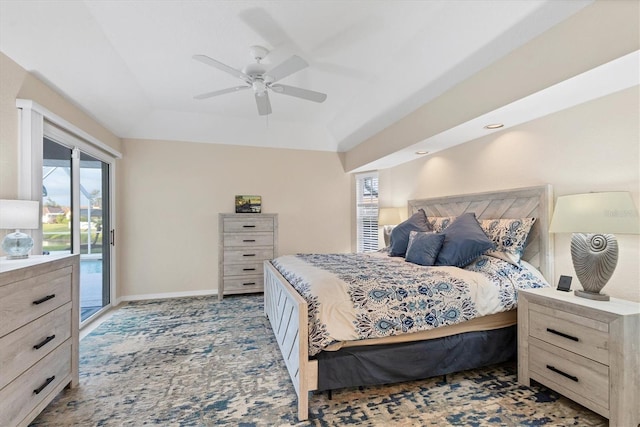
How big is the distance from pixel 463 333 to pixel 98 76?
3985 millimetres

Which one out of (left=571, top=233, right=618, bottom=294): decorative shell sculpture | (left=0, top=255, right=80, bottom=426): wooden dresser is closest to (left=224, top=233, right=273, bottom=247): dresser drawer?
(left=0, top=255, right=80, bottom=426): wooden dresser

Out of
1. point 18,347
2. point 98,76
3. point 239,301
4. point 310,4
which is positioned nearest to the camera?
point 18,347

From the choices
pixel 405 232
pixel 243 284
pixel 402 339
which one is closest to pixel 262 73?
pixel 405 232

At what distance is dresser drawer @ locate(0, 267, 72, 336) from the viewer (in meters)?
1.43

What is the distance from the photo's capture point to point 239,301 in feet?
14.1

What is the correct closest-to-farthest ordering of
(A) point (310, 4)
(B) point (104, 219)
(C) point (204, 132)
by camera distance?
1. (A) point (310, 4)
2. (B) point (104, 219)
3. (C) point (204, 132)

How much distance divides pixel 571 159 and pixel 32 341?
12.7ft

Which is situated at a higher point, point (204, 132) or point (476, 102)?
point (204, 132)

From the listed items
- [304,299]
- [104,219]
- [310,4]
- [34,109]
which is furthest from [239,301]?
[310,4]

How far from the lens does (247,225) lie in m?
4.65

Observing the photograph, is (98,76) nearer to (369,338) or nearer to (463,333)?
(369,338)

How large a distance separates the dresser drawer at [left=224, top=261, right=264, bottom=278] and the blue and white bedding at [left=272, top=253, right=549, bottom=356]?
87.8 inches

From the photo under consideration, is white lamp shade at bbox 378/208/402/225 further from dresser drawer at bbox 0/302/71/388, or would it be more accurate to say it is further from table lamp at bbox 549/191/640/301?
dresser drawer at bbox 0/302/71/388

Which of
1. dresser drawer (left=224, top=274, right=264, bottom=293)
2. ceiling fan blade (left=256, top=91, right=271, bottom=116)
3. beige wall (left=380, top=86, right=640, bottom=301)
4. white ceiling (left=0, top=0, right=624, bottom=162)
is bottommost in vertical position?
dresser drawer (left=224, top=274, right=264, bottom=293)
